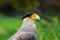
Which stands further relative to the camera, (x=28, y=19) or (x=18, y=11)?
(x=18, y=11)

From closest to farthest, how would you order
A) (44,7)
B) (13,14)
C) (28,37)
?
(28,37)
(44,7)
(13,14)

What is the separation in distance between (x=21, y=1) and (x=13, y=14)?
0.79 meters

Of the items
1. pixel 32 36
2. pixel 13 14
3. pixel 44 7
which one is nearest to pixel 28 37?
pixel 32 36

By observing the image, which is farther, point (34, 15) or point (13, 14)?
point (13, 14)

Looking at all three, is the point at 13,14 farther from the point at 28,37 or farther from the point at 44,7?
the point at 28,37

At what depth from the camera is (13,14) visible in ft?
49.8

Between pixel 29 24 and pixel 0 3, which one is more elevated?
pixel 0 3

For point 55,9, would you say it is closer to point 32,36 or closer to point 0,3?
point 0,3

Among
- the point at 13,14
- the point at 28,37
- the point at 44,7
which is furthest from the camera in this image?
the point at 13,14

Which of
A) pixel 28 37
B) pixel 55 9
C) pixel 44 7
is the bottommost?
pixel 28 37

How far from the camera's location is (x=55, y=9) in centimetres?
1548

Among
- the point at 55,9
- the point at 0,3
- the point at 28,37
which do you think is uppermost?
the point at 0,3

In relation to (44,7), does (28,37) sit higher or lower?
lower

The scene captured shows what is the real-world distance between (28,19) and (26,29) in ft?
0.44
